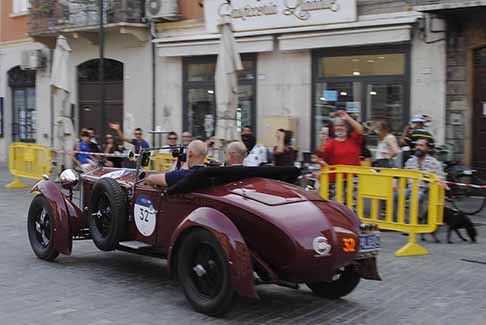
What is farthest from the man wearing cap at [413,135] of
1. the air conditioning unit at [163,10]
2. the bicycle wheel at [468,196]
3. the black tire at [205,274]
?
the air conditioning unit at [163,10]

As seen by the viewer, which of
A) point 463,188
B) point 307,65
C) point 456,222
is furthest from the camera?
point 307,65

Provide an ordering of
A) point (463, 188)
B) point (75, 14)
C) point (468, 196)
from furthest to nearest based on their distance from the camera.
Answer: point (75, 14) → point (468, 196) → point (463, 188)

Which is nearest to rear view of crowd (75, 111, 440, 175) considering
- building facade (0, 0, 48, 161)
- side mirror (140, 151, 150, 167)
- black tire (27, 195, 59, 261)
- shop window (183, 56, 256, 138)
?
side mirror (140, 151, 150, 167)

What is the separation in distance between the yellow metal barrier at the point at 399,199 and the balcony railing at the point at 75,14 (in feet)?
38.0

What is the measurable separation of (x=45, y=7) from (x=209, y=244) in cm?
1743

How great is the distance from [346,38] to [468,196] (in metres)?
4.55

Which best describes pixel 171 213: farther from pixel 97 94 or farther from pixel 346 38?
pixel 97 94

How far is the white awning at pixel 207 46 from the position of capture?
17109 mm

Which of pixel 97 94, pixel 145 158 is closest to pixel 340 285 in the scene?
pixel 145 158

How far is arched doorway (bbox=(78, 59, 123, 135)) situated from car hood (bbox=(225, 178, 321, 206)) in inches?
568

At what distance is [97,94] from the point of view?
22.0 m

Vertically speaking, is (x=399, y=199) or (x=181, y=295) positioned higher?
(x=399, y=199)

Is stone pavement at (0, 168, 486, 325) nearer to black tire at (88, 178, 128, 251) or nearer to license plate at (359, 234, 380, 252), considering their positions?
black tire at (88, 178, 128, 251)

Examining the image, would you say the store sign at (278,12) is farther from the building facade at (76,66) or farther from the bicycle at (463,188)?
the bicycle at (463,188)
